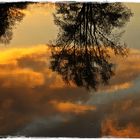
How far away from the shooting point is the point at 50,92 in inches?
71.9

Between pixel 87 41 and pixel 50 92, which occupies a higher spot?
pixel 87 41

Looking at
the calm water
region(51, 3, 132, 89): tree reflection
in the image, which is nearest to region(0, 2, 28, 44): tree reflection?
the calm water

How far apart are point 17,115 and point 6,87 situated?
106 mm

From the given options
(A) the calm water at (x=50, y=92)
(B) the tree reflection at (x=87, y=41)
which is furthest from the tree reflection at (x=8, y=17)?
(B) the tree reflection at (x=87, y=41)

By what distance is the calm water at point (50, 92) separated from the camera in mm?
1763

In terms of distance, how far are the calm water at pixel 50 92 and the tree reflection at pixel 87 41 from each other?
2 cm

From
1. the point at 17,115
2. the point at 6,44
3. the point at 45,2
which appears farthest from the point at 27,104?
the point at 45,2

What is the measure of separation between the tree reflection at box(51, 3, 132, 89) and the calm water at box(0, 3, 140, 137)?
0.8 inches

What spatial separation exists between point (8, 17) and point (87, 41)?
28cm

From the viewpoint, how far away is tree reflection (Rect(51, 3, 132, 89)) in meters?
1.82

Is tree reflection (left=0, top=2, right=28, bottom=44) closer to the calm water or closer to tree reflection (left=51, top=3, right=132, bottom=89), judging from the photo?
the calm water


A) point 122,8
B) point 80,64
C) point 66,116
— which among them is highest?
point 122,8

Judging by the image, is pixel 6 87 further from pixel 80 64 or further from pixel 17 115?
pixel 80 64

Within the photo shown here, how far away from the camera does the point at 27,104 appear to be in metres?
1.81
